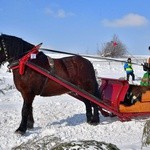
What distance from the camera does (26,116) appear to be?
8.09 meters

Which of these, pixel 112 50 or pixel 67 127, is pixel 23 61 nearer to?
pixel 67 127

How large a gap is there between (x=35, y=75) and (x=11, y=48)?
732mm

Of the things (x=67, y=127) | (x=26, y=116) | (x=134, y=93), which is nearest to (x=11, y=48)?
(x=26, y=116)

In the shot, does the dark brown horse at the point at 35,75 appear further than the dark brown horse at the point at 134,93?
No

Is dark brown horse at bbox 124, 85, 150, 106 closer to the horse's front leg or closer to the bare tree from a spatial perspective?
the horse's front leg

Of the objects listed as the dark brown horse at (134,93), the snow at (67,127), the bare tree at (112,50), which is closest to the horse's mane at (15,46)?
the snow at (67,127)

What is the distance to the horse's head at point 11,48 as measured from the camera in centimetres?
800

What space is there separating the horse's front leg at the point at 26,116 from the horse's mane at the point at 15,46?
0.87 meters

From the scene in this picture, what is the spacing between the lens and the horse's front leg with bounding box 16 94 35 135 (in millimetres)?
7836

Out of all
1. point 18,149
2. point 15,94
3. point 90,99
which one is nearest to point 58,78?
point 90,99

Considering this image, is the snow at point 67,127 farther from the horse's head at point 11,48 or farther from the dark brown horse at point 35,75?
the horse's head at point 11,48

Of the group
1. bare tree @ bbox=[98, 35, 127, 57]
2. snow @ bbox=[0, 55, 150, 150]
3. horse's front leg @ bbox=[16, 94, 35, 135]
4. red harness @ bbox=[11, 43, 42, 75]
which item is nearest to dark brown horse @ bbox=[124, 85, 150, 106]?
snow @ bbox=[0, 55, 150, 150]

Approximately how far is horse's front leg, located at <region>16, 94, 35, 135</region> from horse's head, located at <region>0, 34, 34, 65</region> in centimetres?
84

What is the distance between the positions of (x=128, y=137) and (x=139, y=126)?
86cm
